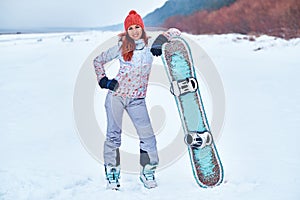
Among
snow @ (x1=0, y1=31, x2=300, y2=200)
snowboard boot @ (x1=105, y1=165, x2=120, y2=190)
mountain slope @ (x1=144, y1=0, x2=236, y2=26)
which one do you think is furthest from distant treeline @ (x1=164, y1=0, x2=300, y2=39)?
snowboard boot @ (x1=105, y1=165, x2=120, y2=190)

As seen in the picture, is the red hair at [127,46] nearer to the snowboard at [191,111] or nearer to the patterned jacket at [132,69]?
the patterned jacket at [132,69]

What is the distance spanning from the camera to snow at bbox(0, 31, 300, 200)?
2.18m

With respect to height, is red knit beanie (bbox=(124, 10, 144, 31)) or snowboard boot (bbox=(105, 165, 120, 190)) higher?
red knit beanie (bbox=(124, 10, 144, 31))

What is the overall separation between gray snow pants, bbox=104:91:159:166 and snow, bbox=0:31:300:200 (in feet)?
0.69

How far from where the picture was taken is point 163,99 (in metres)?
3.52

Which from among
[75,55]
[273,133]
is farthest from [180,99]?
[75,55]

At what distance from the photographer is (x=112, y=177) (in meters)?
2.22

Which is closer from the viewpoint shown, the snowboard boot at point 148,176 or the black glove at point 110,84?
the black glove at point 110,84

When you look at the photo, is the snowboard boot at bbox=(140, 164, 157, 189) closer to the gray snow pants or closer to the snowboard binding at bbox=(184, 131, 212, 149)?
the gray snow pants

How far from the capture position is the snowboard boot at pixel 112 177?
7.27 ft

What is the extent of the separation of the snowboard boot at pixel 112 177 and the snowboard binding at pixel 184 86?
25.3 inches

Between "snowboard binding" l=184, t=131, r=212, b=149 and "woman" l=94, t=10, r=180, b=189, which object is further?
"snowboard binding" l=184, t=131, r=212, b=149

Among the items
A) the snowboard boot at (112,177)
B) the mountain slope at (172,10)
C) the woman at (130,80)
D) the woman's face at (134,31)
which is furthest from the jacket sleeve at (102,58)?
the snowboard boot at (112,177)

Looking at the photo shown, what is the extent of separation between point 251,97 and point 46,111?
8.14 ft
